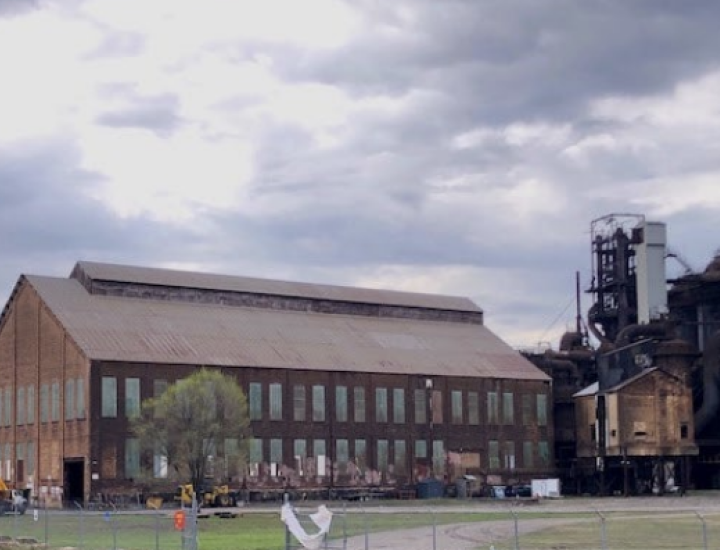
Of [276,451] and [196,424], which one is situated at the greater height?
[196,424]

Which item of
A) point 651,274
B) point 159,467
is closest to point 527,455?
point 651,274

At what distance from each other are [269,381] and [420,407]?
13.3m

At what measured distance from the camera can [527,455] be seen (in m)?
101

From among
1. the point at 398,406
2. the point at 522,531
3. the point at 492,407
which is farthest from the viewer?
the point at 492,407

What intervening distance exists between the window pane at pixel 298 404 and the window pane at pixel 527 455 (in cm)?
2063

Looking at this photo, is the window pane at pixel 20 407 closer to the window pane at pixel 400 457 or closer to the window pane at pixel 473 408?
the window pane at pixel 400 457

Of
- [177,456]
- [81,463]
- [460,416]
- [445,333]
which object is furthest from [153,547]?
[445,333]

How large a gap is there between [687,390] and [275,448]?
95.9 feet

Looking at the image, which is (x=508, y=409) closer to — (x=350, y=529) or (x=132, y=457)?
(x=132, y=457)

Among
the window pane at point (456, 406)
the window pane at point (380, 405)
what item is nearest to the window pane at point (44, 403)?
the window pane at point (380, 405)

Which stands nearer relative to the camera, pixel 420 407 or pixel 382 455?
pixel 382 455

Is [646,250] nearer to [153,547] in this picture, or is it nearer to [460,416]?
[460,416]

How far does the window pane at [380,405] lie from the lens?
93375 mm

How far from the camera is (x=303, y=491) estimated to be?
287 ft
